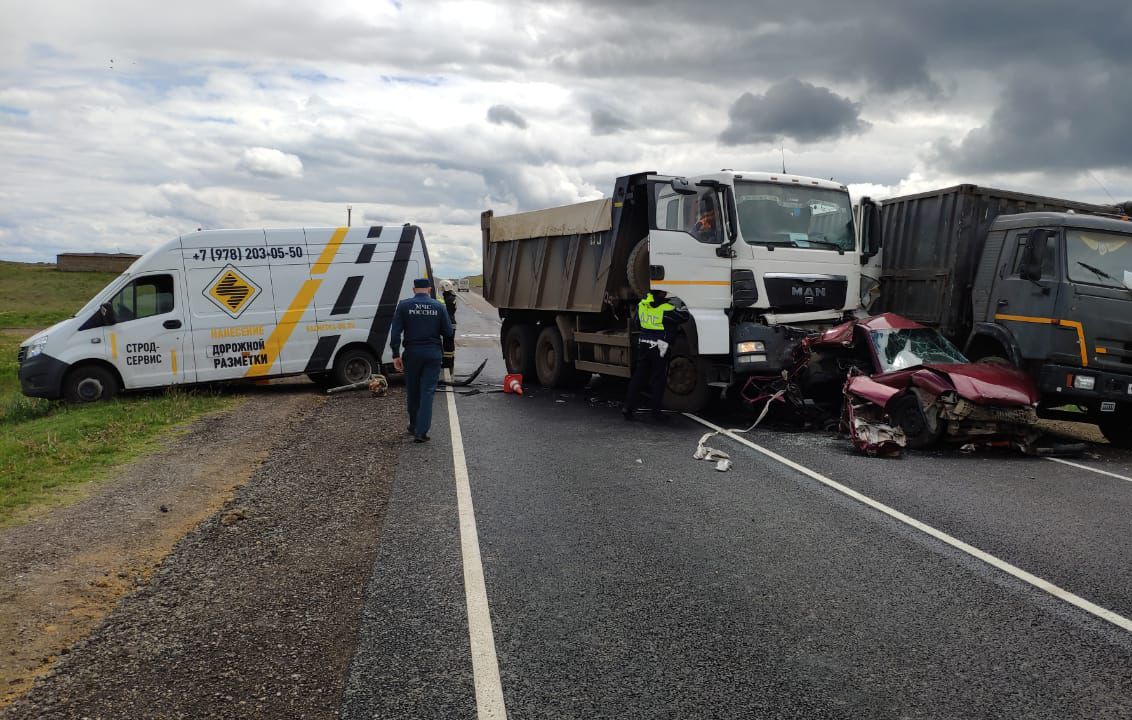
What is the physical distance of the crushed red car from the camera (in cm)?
943

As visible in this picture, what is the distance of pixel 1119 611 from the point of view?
470 centimetres

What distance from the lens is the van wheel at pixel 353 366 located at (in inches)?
579

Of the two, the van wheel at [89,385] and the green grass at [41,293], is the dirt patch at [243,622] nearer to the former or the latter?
the van wheel at [89,385]

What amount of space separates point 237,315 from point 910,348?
9953mm

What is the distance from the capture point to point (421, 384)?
9.92 metres

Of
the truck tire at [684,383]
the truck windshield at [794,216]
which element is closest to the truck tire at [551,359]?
the truck tire at [684,383]

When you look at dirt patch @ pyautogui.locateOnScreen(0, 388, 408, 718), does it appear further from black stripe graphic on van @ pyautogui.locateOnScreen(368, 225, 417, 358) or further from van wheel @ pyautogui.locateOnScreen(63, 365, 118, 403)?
black stripe graphic on van @ pyautogui.locateOnScreen(368, 225, 417, 358)

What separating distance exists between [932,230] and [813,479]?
5.60 m

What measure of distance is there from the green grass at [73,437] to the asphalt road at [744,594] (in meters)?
3.15

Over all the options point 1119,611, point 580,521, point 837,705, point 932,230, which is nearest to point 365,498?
point 580,521

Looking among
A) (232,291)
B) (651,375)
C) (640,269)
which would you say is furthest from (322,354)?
(651,375)

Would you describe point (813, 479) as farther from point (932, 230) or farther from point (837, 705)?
point (932, 230)

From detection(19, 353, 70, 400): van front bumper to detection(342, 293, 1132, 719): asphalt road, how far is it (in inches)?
294

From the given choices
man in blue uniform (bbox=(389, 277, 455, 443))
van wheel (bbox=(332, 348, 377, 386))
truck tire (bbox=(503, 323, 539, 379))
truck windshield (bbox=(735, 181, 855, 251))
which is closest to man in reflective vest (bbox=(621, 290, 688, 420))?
truck windshield (bbox=(735, 181, 855, 251))
